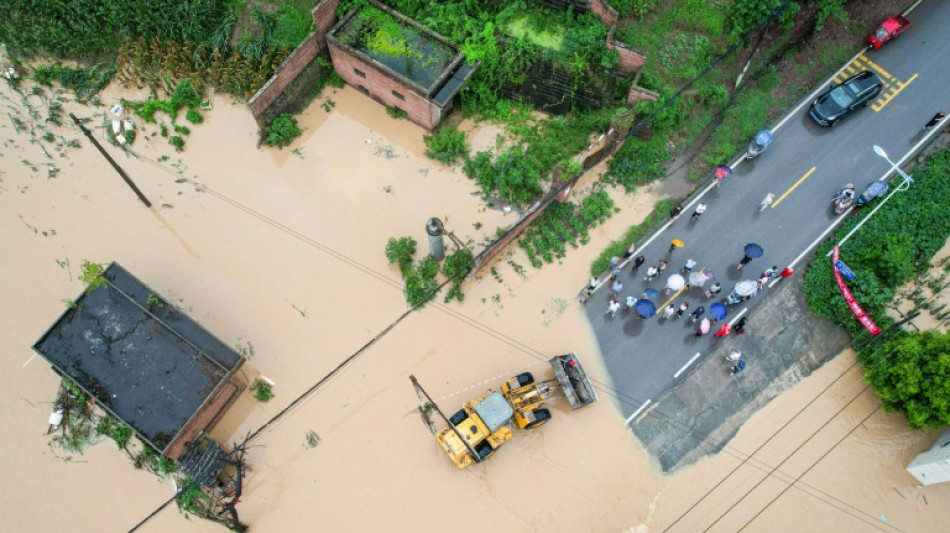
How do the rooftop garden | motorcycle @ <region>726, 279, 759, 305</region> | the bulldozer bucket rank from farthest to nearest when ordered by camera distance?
the rooftop garden, motorcycle @ <region>726, 279, 759, 305</region>, the bulldozer bucket

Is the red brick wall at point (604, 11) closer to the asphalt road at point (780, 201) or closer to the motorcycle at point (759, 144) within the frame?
the motorcycle at point (759, 144)

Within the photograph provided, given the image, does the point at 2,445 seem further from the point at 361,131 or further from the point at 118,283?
the point at 361,131

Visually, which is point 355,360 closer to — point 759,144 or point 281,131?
point 281,131

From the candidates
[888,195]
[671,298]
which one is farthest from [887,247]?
[671,298]

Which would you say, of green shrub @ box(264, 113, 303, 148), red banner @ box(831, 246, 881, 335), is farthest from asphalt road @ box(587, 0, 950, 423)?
green shrub @ box(264, 113, 303, 148)

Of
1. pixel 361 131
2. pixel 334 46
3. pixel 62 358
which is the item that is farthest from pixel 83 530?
pixel 334 46

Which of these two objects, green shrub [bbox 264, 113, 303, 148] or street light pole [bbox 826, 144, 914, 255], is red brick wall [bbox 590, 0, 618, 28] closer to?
street light pole [bbox 826, 144, 914, 255]
